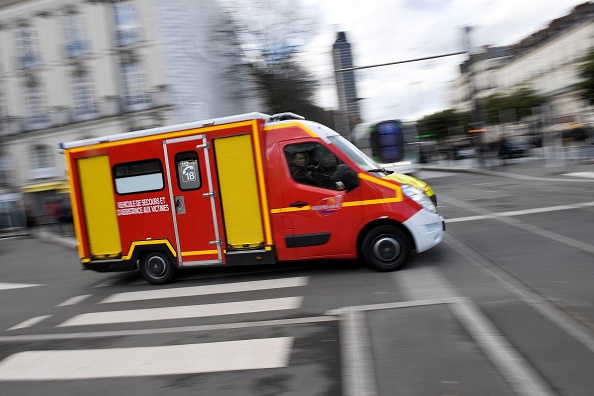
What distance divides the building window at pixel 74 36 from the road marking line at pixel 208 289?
89.9 feet

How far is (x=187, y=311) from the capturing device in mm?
6910

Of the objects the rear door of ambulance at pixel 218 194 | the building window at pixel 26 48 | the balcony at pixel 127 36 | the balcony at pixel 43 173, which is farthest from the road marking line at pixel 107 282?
the building window at pixel 26 48

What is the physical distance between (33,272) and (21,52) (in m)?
25.9

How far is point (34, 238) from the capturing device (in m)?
21.1

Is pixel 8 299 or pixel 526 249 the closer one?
pixel 526 249

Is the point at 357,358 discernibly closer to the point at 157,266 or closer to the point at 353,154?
the point at 353,154

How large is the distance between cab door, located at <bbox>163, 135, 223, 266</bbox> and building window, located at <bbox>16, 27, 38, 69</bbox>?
29.5 metres

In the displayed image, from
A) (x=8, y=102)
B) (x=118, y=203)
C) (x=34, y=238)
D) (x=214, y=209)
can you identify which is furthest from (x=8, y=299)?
(x=8, y=102)

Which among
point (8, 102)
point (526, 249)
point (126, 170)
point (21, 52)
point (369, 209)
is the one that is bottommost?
point (526, 249)

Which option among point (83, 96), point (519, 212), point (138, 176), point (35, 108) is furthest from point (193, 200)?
point (35, 108)

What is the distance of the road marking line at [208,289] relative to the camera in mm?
7812

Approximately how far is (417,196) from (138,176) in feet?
14.2

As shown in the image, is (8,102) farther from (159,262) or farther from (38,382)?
(38,382)

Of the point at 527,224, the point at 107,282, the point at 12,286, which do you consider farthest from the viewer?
the point at 12,286
